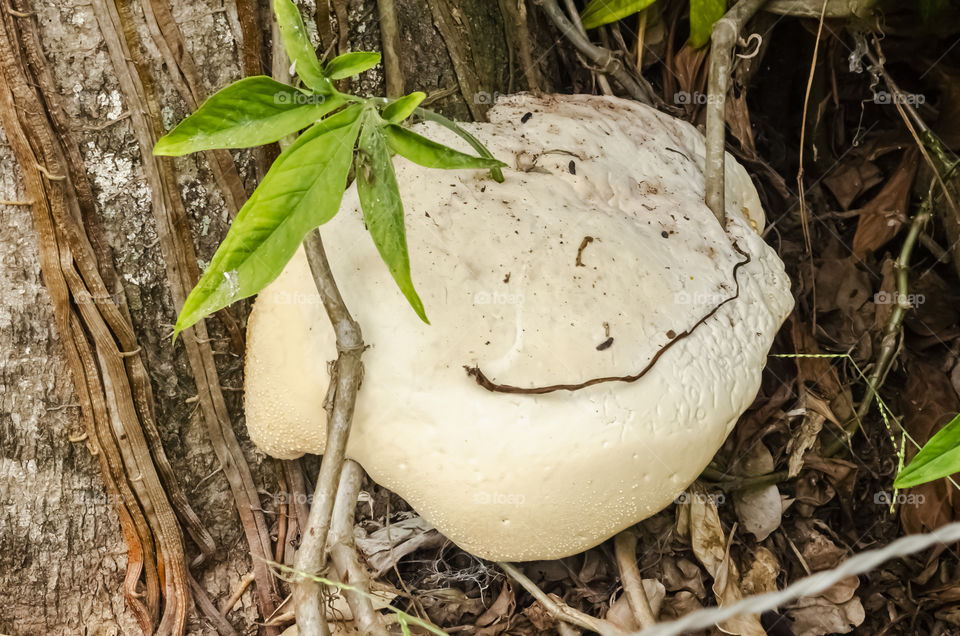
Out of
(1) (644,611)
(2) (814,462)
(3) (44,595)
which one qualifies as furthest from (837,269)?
(3) (44,595)

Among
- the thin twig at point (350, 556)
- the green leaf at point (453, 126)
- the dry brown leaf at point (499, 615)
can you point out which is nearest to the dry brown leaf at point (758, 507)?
the dry brown leaf at point (499, 615)

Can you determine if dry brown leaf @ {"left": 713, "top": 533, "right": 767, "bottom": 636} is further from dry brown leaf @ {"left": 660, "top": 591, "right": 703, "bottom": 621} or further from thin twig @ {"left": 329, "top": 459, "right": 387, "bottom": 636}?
thin twig @ {"left": 329, "top": 459, "right": 387, "bottom": 636}

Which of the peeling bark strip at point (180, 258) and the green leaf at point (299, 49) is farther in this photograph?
the peeling bark strip at point (180, 258)

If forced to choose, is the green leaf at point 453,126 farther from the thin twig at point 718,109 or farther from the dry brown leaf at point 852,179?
the dry brown leaf at point 852,179

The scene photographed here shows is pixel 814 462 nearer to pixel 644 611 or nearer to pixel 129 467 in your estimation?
pixel 644 611

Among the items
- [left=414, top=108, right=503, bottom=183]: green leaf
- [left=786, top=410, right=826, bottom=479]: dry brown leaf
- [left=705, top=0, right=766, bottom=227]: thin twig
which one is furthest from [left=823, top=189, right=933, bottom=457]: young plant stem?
[left=414, top=108, right=503, bottom=183]: green leaf

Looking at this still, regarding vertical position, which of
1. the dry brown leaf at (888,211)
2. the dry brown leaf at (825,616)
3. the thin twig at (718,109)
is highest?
the thin twig at (718,109)

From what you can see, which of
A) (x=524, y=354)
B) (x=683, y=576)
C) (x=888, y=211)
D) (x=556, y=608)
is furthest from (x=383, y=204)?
(x=888, y=211)
